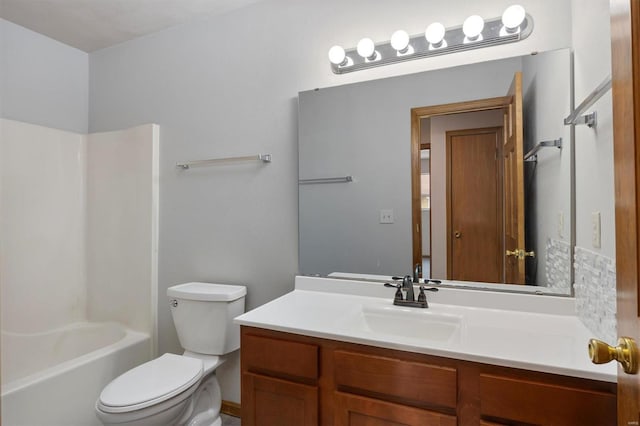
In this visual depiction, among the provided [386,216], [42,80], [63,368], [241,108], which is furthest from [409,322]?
[42,80]

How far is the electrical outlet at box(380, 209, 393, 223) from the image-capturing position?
5.74 feet

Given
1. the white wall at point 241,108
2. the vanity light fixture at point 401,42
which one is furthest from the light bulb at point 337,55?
the vanity light fixture at point 401,42

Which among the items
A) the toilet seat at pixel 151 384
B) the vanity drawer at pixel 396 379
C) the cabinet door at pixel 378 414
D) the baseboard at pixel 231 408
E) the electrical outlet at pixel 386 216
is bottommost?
the baseboard at pixel 231 408

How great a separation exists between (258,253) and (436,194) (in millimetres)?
1047

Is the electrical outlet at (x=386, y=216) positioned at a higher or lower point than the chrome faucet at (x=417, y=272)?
higher

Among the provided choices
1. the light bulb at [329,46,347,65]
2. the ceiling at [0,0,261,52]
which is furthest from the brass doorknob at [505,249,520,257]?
the ceiling at [0,0,261,52]

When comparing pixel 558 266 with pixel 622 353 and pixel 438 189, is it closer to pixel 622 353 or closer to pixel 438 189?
pixel 438 189

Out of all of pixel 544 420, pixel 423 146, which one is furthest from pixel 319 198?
pixel 544 420

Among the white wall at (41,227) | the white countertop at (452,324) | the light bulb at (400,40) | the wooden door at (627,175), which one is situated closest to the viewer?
the wooden door at (627,175)

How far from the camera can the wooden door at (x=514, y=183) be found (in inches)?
58.5

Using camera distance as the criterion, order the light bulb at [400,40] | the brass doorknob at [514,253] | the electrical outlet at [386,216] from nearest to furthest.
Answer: the brass doorknob at [514,253]
the light bulb at [400,40]
the electrical outlet at [386,216]

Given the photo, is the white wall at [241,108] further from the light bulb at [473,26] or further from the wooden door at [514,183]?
the wooden door at [514,183]

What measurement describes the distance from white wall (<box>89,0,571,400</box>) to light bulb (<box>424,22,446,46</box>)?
11 centimetres

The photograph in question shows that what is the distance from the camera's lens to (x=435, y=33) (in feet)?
5.16
